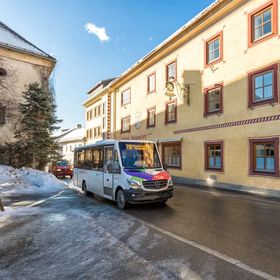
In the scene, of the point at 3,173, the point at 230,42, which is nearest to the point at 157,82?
the point at 230,42

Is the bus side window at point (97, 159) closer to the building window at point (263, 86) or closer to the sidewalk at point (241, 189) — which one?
the sidewalk at point (241, 189)

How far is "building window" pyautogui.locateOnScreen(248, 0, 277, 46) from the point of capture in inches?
535

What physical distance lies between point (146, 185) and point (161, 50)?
1616 cm

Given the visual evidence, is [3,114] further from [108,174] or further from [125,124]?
Result: [108,174]

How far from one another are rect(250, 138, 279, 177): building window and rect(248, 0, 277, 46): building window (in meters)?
5.33

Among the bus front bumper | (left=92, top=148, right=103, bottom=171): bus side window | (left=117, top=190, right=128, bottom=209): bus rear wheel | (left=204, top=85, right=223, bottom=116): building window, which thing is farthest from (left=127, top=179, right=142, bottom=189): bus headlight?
(left=204, top=85, right=223, bottom=116): building window

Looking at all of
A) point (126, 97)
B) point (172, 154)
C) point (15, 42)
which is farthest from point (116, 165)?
point (15, 42)

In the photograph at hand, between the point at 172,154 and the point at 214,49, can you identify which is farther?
the point at 172,154

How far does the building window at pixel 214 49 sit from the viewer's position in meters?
16.8

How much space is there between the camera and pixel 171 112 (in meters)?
21.8

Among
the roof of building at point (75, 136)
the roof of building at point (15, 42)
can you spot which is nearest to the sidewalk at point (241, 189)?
the roof of building at point (15, 42)

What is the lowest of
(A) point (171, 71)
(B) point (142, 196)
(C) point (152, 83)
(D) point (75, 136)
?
(B) point (142, 196)

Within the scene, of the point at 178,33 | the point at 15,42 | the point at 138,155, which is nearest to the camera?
the point at 138,155

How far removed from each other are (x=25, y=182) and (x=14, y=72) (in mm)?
12982
